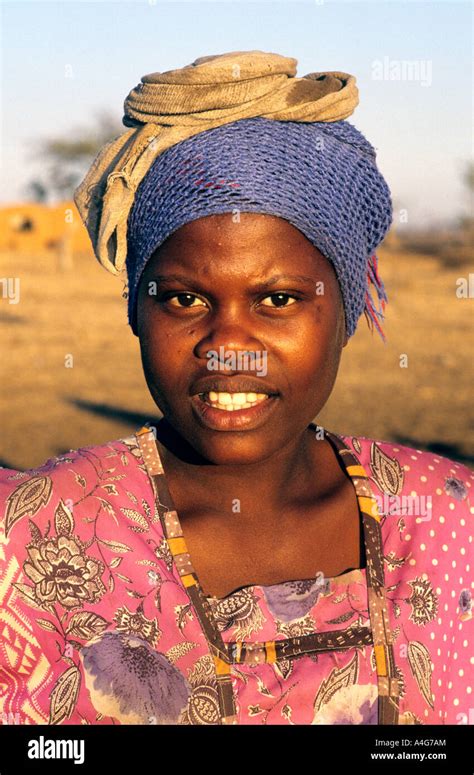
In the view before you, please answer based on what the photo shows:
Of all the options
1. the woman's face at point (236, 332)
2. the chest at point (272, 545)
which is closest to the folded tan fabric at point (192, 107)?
the woman's face at point (236, 332)

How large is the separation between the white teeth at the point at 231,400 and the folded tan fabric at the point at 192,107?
1.51ft

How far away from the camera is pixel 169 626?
2256 mm

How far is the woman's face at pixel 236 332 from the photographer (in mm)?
2244

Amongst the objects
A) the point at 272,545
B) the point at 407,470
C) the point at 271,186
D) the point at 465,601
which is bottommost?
the point at 465,601

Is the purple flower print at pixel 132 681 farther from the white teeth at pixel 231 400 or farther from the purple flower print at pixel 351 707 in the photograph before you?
the white teeth at pixel 231 400

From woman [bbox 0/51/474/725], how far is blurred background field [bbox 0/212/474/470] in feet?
17.5

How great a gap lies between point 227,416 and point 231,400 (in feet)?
0.12

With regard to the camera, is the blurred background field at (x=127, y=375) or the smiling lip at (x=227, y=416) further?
the blurred background field at (x=127, y=375)

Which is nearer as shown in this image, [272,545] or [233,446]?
[233,446]

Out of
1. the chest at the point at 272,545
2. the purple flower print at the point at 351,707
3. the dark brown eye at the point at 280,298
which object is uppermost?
the dark brown eye at the point at 280,298

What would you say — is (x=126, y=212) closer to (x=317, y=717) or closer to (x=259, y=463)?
(x=259, y=463)

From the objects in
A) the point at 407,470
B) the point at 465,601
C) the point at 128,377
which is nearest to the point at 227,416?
the point at 407,470

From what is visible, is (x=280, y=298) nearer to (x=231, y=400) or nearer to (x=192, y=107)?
(x=231, y=400)
